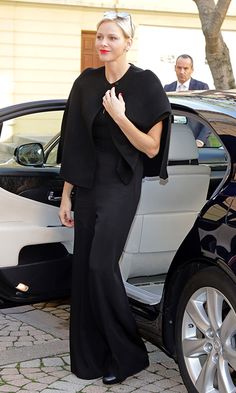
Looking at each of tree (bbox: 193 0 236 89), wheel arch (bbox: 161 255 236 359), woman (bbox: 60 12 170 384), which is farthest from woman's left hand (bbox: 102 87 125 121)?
tree (bbox: 193 0 236 89)

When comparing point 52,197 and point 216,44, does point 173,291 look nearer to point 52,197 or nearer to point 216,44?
point 52,197

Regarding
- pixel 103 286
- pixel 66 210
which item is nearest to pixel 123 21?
pixel 66 210

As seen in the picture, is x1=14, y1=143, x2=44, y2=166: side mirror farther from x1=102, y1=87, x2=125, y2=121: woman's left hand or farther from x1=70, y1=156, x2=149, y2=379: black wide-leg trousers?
x1=102, y1=87, x2=125, y2=121: woman's left hand

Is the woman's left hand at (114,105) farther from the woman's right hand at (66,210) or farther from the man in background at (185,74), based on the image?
the man in background at (185,74)

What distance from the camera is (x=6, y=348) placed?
4516 millimetres

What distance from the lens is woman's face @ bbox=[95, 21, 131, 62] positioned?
3.62m

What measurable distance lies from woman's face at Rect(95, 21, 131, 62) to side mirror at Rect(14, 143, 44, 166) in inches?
38.6

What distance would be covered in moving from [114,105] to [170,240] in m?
1.20

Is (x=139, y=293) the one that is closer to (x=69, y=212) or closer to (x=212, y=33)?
(x=69, y=212)

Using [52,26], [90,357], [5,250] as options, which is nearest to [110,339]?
[90,357]

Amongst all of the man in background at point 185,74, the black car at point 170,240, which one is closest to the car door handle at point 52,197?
the black car at point 170,240

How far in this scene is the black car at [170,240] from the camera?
3383 millimetres

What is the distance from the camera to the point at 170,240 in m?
4.46

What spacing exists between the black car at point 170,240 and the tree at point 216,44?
5.95 meters
